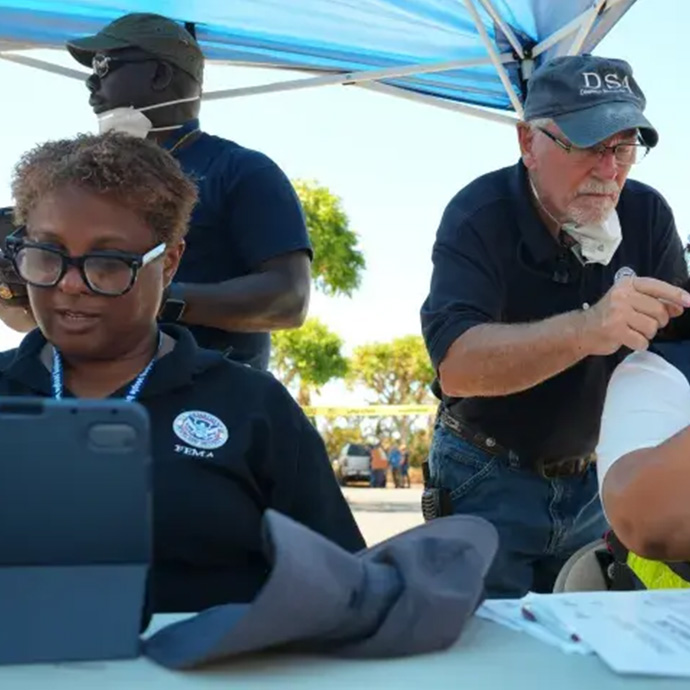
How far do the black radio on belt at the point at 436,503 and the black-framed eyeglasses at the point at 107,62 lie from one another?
3.71 ft

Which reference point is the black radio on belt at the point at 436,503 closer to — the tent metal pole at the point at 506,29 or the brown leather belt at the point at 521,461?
the brown leather belt at the point at 521,461

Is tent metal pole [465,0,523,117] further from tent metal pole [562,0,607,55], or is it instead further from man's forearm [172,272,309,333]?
man's forearm [172,272,309,333]

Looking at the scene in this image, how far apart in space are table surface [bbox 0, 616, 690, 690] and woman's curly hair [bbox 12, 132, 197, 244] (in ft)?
2.72

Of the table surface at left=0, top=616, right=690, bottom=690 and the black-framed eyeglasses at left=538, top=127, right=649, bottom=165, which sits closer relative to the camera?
the table surface at left=0, top=616, right=690, bottom=690

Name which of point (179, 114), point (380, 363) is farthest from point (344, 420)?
point (179, 114)

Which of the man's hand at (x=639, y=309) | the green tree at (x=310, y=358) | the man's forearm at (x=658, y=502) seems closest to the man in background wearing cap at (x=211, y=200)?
the man's hand at (x=639, y=309)

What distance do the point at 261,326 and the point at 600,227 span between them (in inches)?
27.8

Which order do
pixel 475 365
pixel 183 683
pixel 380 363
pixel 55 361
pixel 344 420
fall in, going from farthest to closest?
pixel 380 363, pixel 344 420, pixel 475 365, pixel 55 361, pixel 183 683

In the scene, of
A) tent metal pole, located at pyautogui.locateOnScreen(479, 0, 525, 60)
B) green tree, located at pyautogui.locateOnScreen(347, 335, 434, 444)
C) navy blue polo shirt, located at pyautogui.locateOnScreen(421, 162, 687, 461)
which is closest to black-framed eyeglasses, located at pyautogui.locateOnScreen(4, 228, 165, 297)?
navy blue polo shirt, located at pyautogui.locateOnScreen(421, 162, 687, 461)

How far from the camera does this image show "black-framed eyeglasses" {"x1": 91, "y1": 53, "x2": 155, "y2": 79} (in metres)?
2.28

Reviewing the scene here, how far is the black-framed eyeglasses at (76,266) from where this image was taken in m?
1.37

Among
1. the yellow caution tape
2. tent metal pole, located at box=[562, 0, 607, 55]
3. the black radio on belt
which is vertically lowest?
the yellow caution tape

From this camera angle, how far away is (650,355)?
5.15 feet

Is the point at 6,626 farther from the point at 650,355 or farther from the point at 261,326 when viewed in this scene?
the point at 261,326
